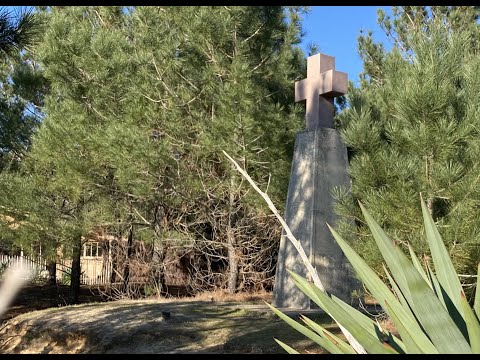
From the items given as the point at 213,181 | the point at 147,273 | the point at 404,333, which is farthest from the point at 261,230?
the point at 404,333

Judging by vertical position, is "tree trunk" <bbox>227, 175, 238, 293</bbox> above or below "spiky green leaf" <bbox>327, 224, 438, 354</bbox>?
below

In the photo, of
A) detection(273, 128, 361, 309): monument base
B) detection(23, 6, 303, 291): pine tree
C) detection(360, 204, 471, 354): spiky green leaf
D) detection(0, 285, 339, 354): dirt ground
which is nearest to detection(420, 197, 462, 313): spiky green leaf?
detection(360, 204, 471, 354): spiky green leaf

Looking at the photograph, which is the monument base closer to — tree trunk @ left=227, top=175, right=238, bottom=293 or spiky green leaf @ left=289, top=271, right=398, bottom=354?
tree trunk @ left=227, top=175, right=238, bottom=293

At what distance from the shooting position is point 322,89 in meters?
8.59

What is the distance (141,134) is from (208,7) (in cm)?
243

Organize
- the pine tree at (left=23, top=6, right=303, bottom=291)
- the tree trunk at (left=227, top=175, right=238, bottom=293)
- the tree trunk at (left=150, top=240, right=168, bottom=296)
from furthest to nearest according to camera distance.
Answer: the tree trunk at (left=150, top=240, right=168, bottom=296) → the tree trunk at (left=227, top=175, right=238, bottom=293) → the pine tree at (left=23, top=6, right=303, bottom=291)

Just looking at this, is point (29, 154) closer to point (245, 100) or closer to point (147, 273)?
point (147, 273)

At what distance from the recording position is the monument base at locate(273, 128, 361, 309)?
7957 millimetres

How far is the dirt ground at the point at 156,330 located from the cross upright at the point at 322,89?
119 inches

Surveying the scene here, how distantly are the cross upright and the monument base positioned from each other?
8.0 inches

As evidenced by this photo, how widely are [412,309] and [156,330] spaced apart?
5.55 meters

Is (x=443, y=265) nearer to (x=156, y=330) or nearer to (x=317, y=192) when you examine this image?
(x=156, y=330)

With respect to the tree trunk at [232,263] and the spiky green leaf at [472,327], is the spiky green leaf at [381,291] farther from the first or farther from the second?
the tree trunk at [232,263]

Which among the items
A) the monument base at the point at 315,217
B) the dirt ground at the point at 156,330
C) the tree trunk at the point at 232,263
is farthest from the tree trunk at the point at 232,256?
the monument base at the point at 315,217
